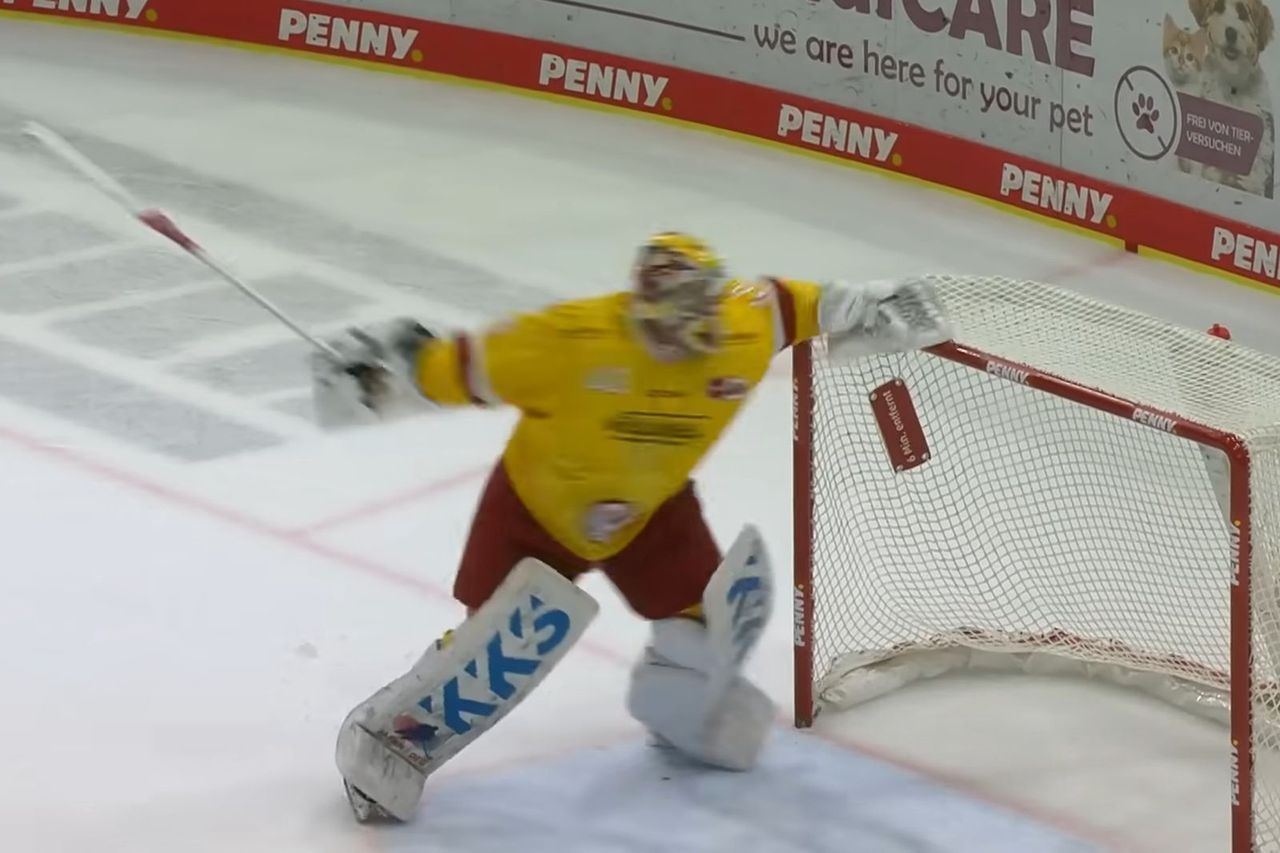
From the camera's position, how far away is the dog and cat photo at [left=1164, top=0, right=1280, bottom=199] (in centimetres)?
593

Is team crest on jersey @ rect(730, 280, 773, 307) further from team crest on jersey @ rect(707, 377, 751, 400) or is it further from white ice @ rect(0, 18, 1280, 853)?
white ice @ rect(0, 18, 1280, 853)

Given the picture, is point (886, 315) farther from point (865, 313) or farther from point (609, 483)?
point (609, 483)

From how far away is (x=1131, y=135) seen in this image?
6.35 metres

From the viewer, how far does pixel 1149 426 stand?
3148 mm

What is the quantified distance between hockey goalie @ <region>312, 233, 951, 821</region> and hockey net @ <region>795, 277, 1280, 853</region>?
237mm

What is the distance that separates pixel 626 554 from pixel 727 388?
0.37 metres


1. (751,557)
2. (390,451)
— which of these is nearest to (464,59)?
(390,451)

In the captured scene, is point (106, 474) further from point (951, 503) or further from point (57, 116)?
point (57, 116)

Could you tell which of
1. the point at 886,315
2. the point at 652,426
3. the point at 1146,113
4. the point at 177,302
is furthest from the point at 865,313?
the point at 1146,113

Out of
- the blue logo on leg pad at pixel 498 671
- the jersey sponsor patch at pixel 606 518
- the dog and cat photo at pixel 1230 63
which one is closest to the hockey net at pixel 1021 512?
the jersey sponsor patch at pixel 606 518

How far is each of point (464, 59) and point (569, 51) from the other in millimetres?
464

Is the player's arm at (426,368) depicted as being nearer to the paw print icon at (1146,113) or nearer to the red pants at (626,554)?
the red pants at (626,554)

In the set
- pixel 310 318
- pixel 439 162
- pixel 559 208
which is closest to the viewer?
pixel 310 318

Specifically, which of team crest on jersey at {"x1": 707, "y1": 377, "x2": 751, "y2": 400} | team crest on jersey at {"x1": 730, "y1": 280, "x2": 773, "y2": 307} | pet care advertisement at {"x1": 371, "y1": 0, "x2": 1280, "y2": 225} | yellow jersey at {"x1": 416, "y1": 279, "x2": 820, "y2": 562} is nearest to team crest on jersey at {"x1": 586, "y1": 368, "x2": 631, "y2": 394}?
yellow jersey at {"x1": 416, "y1": 279, "x2": 820, "y2": 562}
